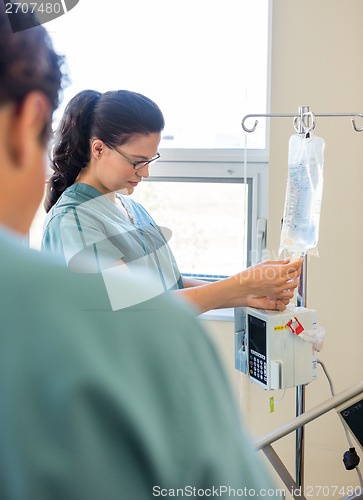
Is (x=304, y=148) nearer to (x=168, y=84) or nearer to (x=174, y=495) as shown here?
(x=168, y=84)

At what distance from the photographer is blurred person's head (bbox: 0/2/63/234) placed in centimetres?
31

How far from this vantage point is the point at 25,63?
331 mm

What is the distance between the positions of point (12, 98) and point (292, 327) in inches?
49.1

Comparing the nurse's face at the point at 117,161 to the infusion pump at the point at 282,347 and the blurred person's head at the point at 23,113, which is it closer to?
the infusion pump at the point at 282,347

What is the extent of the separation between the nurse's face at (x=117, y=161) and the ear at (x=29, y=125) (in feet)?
3.89

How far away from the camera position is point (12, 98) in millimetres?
326

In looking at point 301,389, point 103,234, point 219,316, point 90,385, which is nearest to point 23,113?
point 90,385

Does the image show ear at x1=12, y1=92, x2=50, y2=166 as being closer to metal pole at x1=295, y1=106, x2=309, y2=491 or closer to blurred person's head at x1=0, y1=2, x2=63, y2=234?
blurred person's head at x1=0, y1=2, x2=63, y2=234

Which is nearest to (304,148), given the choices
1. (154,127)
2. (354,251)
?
(154,127)

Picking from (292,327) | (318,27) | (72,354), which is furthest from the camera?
(318,27)

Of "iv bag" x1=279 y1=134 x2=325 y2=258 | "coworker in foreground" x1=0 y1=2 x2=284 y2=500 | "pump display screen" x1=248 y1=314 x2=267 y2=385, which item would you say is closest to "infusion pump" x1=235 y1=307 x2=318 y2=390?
"pump display screen" x1=248 y1=314 x2=267 y2=385

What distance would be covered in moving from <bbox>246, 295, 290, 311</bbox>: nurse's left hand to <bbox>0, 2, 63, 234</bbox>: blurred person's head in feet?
4.05

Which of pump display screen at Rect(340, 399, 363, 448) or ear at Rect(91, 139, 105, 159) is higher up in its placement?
ear at Rect(91, 139, 105, 159)

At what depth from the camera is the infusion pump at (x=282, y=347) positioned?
58.6 inches
